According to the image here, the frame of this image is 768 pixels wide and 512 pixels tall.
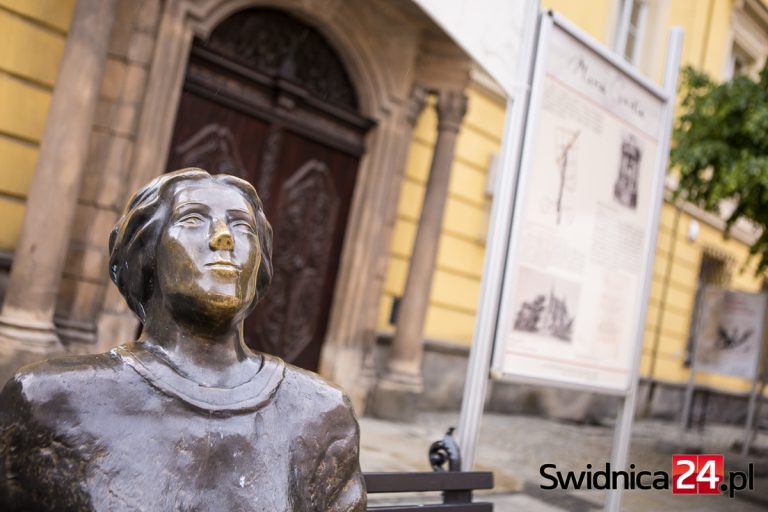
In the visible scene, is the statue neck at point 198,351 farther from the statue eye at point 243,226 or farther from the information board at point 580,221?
the information board at point 580,221

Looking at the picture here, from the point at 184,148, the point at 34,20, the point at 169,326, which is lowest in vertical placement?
the point at 169,326

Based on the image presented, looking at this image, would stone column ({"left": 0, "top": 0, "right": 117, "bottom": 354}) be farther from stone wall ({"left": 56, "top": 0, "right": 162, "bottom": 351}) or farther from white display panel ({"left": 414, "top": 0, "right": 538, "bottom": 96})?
white display panel ({"left": 414, "top": 0, "right": 538, "bottom": 96})

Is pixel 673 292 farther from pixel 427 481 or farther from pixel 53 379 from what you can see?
pixel 53 379

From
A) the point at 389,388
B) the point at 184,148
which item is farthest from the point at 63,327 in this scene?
the point at 389,388

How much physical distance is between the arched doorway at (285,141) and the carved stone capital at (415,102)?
0.53 metres

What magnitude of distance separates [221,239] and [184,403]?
274 millimetres

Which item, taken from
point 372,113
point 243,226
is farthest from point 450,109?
point 243,226

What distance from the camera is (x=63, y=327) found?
5680 millimetres

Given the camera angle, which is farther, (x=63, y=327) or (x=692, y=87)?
(x=692, y=87)

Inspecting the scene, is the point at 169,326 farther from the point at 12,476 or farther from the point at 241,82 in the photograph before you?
the point at 241,82

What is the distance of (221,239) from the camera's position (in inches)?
52.8

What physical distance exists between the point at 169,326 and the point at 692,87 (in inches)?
333

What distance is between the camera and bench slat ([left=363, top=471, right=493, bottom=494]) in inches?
86.7

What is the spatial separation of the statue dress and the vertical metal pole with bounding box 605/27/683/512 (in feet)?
7.70
